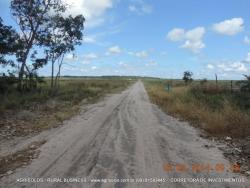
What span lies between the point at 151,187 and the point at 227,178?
1.64 m

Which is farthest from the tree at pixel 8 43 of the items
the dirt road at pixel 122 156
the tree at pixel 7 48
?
the dirt road at pixel 122 156

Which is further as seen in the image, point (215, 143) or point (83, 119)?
point (83, 119)

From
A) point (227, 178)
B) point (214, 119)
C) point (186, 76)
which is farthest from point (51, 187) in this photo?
point (186, 76)

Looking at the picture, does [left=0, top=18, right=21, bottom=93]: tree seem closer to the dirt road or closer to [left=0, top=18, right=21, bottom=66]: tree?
[left=0, top=18, right=21, bottom=66]: tree

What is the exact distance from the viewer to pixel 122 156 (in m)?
7.13

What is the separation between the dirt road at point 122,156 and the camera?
5.68 meters

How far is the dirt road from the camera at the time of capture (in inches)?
223

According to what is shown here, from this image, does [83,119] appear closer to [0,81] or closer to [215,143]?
[215,143]

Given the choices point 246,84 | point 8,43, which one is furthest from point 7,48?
point 246,84

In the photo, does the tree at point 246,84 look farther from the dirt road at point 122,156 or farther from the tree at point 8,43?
the tree at point 8,43

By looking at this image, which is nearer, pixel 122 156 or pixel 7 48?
pixel 122 156

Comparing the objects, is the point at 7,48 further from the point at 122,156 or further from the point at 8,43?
the point at 122,156

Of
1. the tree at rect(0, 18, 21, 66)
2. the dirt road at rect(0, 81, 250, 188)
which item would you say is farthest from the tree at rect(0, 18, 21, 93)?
the dirt road at rect(0, 81, 250, 188)

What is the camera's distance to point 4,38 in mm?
23469
